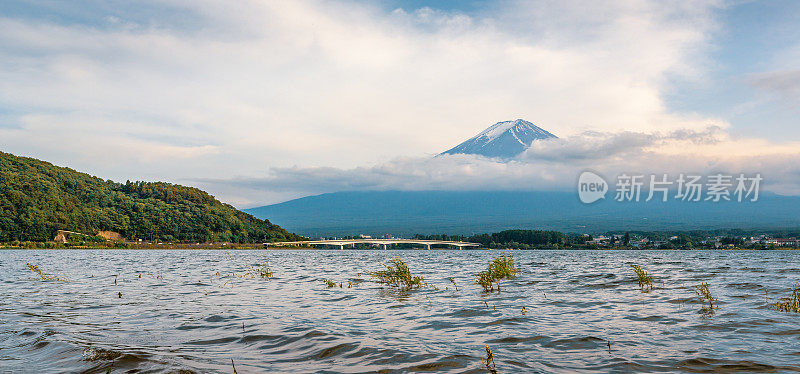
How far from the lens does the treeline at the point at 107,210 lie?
384ft

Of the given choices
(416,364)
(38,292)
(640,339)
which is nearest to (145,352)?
(416,364)

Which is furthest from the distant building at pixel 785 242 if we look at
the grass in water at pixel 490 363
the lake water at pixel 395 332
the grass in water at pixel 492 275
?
the grass in water at pixel 490 363

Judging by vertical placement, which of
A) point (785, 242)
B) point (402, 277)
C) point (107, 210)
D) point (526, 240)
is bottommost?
point (785, 242)

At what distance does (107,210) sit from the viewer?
14112cm

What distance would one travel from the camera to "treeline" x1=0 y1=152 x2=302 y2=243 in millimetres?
117188

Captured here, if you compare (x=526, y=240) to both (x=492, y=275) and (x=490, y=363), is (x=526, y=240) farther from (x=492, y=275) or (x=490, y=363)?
(x=490, y=363)

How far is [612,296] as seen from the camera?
58.2 feet

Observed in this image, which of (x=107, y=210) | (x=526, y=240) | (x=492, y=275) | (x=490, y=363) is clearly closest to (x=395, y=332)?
(x=490, y=363)

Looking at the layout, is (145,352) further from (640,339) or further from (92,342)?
(640,339)

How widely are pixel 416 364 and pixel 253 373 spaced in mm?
2488

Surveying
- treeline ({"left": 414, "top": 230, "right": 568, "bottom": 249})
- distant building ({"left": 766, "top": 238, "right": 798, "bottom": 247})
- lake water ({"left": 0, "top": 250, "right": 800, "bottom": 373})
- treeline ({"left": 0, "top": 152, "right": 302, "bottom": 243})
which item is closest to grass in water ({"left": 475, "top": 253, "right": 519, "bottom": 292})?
lake water ({"left": 0, "top": 250, "right": 800, "bottom": 373})

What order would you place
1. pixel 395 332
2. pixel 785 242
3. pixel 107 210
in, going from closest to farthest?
pixel 395 332 < pixel 785 242 < pixel 107 210

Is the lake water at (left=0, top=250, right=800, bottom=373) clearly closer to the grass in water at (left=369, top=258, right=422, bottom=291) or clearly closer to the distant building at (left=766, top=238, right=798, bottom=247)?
the grass in water at (left=369, top=258, right=422, bottom=291)

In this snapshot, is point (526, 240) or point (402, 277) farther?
point (526, 240)
